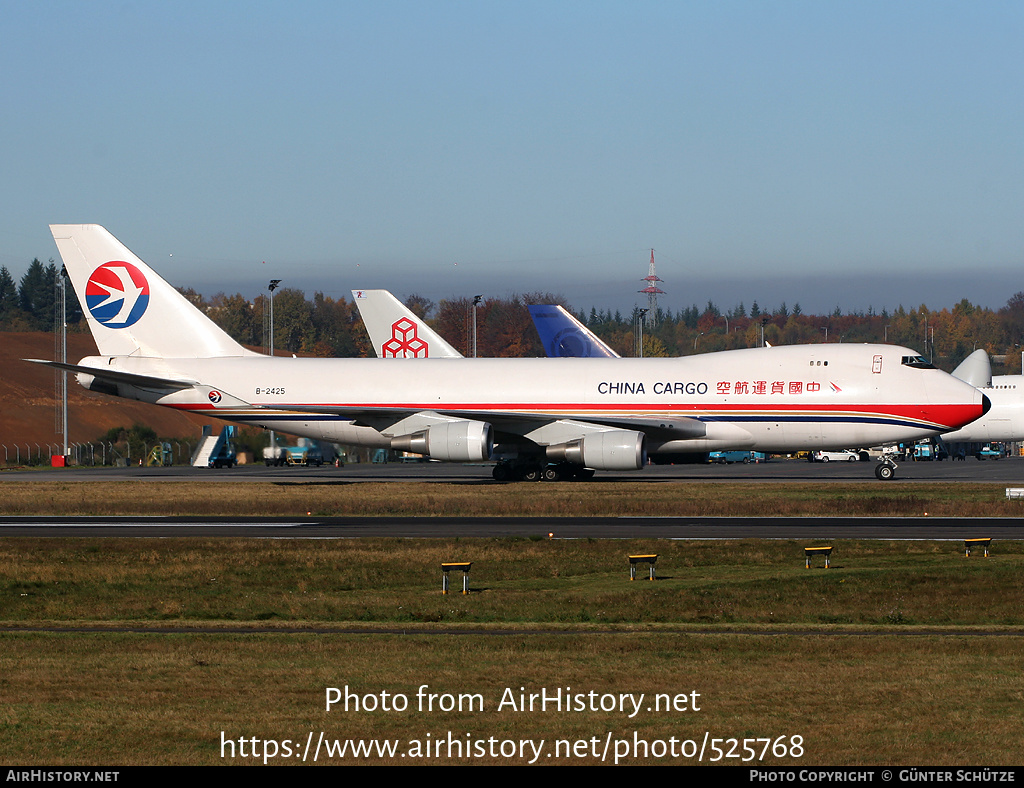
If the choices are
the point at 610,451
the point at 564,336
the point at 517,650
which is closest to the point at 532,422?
the point at 610,451

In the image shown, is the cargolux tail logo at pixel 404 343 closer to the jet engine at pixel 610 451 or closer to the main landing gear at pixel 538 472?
the main landing gear at pixel 538 472

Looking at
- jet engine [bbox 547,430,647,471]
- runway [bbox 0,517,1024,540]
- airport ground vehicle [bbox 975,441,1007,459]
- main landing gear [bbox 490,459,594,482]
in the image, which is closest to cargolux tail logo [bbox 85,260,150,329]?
main landing gear [bbox 490,459,594,482]

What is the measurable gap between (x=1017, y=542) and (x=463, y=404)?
27.9 m

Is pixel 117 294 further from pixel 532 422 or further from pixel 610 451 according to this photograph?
pixel 610 451

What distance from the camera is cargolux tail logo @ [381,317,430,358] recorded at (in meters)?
69.2

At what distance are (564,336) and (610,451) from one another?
90.0 feet

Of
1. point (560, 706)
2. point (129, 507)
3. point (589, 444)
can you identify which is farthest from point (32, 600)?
point (589, 444)

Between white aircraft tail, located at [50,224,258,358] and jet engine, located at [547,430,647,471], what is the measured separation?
18111 mm

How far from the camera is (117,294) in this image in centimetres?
5475

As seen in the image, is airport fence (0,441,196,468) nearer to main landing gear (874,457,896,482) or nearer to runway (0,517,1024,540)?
main landing gear (874,457,896,482)

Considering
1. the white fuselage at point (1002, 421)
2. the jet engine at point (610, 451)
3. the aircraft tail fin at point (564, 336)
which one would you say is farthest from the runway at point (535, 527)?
the white fuselage at point (1002, 421)

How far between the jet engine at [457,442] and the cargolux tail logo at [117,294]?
14853 millimetres

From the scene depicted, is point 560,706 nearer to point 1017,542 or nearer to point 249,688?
point 249,688

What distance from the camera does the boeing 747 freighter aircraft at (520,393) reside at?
166 feet
